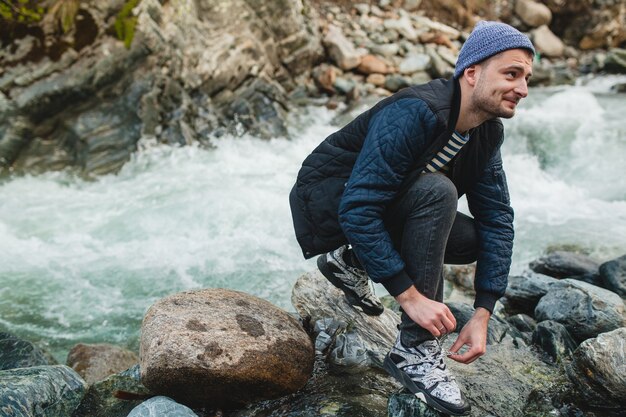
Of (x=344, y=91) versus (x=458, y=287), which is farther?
(x=344, y=91)

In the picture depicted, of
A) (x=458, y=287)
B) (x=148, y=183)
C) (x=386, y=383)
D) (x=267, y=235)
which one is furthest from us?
(x=148, y=183)

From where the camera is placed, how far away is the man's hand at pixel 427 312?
2.51m

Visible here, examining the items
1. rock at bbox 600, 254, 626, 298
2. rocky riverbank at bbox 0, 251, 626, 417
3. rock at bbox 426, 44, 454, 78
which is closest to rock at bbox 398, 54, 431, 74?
rock at bbox 426, 44, 454, 78

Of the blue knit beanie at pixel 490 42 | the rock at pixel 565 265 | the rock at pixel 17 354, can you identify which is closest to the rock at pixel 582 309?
the rock at pixel 565 265

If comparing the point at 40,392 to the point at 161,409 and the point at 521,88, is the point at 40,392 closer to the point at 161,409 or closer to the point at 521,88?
the point at 161,409

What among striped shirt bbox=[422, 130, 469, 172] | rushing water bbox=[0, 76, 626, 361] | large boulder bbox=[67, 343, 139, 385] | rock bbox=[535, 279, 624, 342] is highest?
striped shirt bbox=[422, 130, 469, 172]

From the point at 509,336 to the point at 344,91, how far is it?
883 cm

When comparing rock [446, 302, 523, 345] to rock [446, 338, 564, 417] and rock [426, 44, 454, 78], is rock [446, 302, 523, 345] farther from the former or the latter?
rock [426, 44, 454, 78]

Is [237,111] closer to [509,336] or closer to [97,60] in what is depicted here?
[97,60]

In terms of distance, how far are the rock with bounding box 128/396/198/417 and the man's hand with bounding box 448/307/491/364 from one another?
1362mm

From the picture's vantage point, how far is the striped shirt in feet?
8.79

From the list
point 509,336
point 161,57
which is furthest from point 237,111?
point 509,336

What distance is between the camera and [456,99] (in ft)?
8.39

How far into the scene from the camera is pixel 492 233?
9.74 ft
